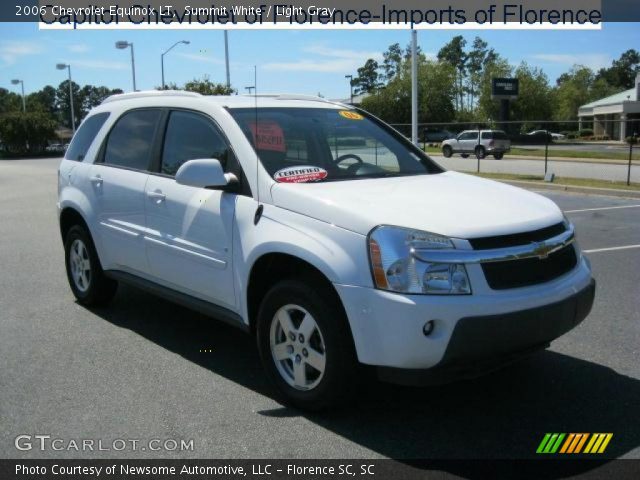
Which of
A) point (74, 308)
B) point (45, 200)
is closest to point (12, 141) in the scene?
point (45, 200)

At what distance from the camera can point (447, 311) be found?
3355mm

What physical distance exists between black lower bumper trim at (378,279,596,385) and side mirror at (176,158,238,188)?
1606 millimetres

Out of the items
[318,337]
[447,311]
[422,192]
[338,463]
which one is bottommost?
[338,463]

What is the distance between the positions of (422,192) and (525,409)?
56.5 inches

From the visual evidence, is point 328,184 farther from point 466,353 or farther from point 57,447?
point 57,447

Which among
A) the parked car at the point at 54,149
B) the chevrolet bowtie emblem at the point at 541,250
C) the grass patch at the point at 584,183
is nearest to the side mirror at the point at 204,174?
the chevrolet bowtie emblem at the point at 541,250

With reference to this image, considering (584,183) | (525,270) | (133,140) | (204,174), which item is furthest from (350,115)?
(584,183)

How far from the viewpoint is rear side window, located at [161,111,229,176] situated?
4672 mm

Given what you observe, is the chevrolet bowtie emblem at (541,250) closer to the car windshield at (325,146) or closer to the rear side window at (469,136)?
the car windshield at (325,146)

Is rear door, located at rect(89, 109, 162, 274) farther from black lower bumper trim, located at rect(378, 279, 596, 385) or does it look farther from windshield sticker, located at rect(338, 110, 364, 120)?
black lower bumper trim, located at rect(378, 279, 596, 385)

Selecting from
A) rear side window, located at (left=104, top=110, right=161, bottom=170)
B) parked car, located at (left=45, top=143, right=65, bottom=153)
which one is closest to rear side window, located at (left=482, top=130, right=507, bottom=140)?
rear side window, located at (left=104, top=110, right=161, bottom=170)

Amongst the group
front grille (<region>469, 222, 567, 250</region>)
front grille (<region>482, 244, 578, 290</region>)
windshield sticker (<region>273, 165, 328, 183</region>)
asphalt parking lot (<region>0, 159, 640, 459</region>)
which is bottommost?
asphalt parking lot (<region>0, 159, 640, 459</region>)

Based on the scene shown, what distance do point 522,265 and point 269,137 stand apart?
6.22ft

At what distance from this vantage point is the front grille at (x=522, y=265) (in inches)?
138
